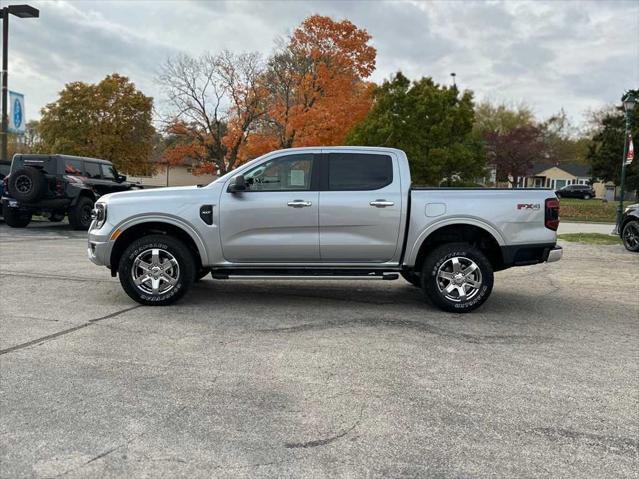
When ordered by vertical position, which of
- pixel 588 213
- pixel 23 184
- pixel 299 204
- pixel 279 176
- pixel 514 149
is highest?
pixel 514 149

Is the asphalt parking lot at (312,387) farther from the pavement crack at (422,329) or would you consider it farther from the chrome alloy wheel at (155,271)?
the chrome alloy wheel at (155,271)

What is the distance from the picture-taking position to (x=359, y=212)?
6.31 m

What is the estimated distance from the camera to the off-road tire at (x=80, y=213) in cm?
1540

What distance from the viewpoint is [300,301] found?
691cm

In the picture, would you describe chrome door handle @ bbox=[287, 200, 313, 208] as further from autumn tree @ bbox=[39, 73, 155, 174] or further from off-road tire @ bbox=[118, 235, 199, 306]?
autumn tree @ bbox=[39, 73, 155, 174]

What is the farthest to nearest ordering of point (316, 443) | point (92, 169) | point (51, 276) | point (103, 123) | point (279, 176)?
point (103, 123) < point (92, 169) < point (51, 276) < point (279, 176) < point (316, 443)

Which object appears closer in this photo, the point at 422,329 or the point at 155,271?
the point at 422,329

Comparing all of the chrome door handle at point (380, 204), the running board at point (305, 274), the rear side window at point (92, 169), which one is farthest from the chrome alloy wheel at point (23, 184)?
the chrome door handle at point (380, 204)

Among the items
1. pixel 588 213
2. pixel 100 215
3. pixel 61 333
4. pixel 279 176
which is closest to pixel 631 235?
pixel 279 176

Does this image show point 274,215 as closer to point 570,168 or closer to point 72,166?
point 72,166

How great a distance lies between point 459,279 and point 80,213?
41.4 ft

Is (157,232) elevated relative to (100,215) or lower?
lower

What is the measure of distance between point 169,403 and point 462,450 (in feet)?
6.36

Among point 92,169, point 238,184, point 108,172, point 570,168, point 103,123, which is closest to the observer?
point 238,184
